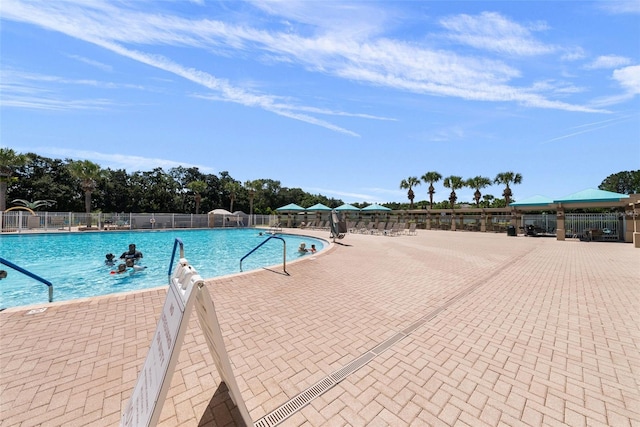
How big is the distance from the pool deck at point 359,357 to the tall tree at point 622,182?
77285 mm

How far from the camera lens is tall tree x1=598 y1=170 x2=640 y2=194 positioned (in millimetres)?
55781

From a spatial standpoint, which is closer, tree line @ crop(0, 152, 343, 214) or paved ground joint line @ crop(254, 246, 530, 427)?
paved ground joint line @ crop(254, 246, 530, 427)

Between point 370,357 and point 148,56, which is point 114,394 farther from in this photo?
point 148,56

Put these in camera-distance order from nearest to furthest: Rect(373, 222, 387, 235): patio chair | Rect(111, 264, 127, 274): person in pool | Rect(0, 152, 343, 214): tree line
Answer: Rect(111, 264, 127, 274): person in pool, Rect(373, 222, 387, 235): patio chair, Rect(0, 152, 343, 214): tree line

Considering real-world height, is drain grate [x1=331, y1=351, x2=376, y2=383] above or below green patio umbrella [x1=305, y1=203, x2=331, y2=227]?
below

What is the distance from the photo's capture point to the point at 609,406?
2.27 meters

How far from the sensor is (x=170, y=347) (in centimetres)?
148

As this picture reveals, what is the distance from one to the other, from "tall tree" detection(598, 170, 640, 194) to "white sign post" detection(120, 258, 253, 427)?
83051mm

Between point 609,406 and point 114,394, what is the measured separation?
13.9ft

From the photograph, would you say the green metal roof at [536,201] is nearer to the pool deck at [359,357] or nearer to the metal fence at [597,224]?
the metal fence at [597,224]

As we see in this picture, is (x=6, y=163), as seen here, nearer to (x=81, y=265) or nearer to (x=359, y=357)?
(x=81, y=265)

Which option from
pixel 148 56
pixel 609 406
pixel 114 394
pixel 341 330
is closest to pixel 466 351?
pixel 609 406

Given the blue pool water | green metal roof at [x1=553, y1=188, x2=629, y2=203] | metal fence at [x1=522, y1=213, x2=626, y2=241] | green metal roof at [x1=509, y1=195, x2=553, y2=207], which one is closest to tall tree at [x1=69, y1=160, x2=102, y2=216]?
the blue pool water

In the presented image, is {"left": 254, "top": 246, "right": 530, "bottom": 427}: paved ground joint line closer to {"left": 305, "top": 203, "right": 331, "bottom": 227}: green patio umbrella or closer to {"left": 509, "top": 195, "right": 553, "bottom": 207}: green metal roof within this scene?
{"left": 509, "top": 195, "right": 553, "bottom": 207}: green metal roof
